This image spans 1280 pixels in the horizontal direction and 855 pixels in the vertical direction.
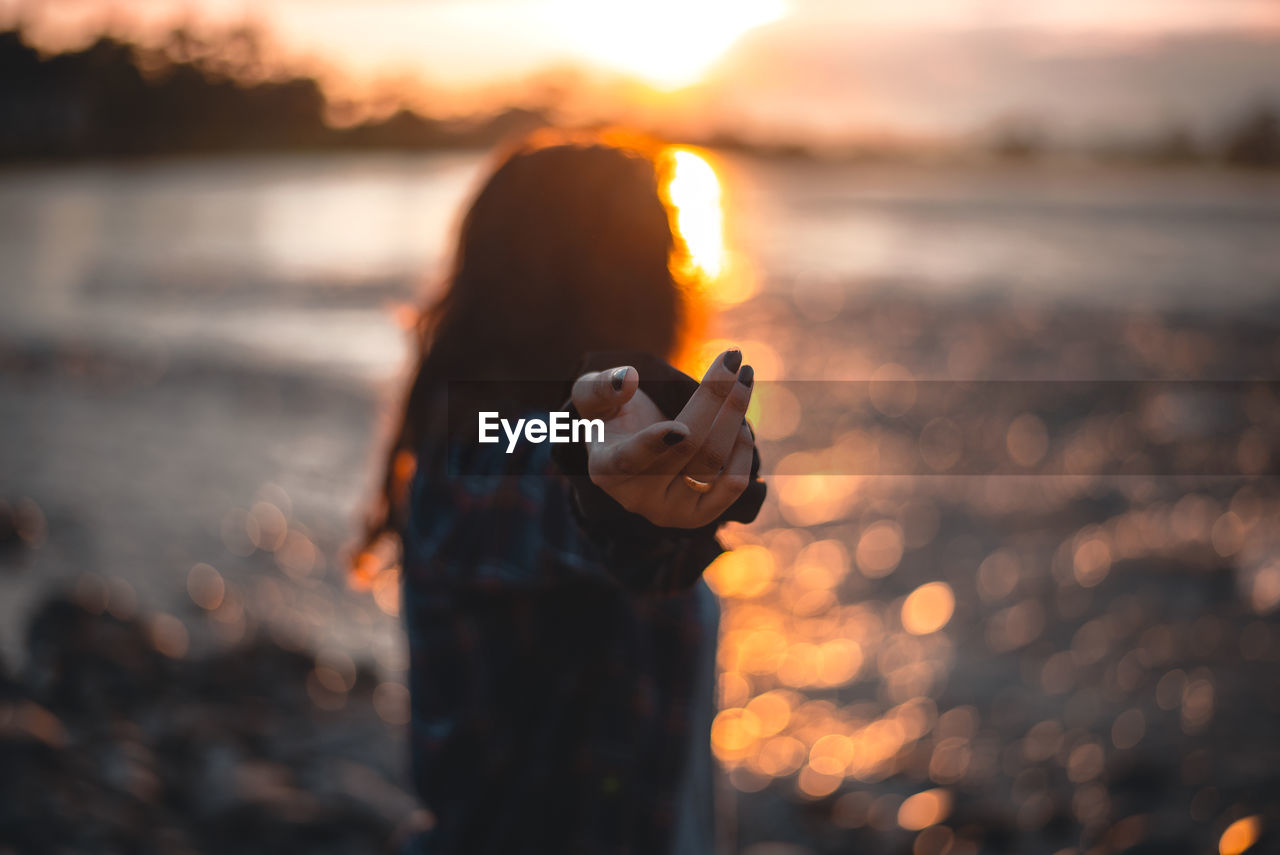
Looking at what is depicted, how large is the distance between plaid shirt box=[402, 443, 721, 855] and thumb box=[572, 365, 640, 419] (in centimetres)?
51

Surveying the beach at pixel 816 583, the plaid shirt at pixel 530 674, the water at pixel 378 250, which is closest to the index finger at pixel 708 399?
the plaid shirt at pixel 530 674

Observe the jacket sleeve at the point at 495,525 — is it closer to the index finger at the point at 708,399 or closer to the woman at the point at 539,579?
the woman at the point at 539,579

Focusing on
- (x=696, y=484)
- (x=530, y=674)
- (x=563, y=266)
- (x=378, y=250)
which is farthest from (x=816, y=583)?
(x=378, y=250)

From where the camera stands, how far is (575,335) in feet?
4.73

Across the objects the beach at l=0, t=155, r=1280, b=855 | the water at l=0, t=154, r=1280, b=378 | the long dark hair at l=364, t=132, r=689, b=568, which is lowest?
the beach at l=0, t=155, r=1280, b=855

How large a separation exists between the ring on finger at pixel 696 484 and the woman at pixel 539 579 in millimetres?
395

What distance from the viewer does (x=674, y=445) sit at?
2.82 feet

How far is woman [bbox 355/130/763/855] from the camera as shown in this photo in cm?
145

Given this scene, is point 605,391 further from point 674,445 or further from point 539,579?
point 539,579

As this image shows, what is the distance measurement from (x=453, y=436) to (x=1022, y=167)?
270 ft

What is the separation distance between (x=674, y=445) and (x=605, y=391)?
0.28 feet

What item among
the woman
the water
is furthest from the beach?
the woman

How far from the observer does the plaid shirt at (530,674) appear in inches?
57.7

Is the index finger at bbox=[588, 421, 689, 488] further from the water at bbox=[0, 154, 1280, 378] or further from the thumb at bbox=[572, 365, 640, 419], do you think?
the water at bbox=[0, 154, 1280, 378]
